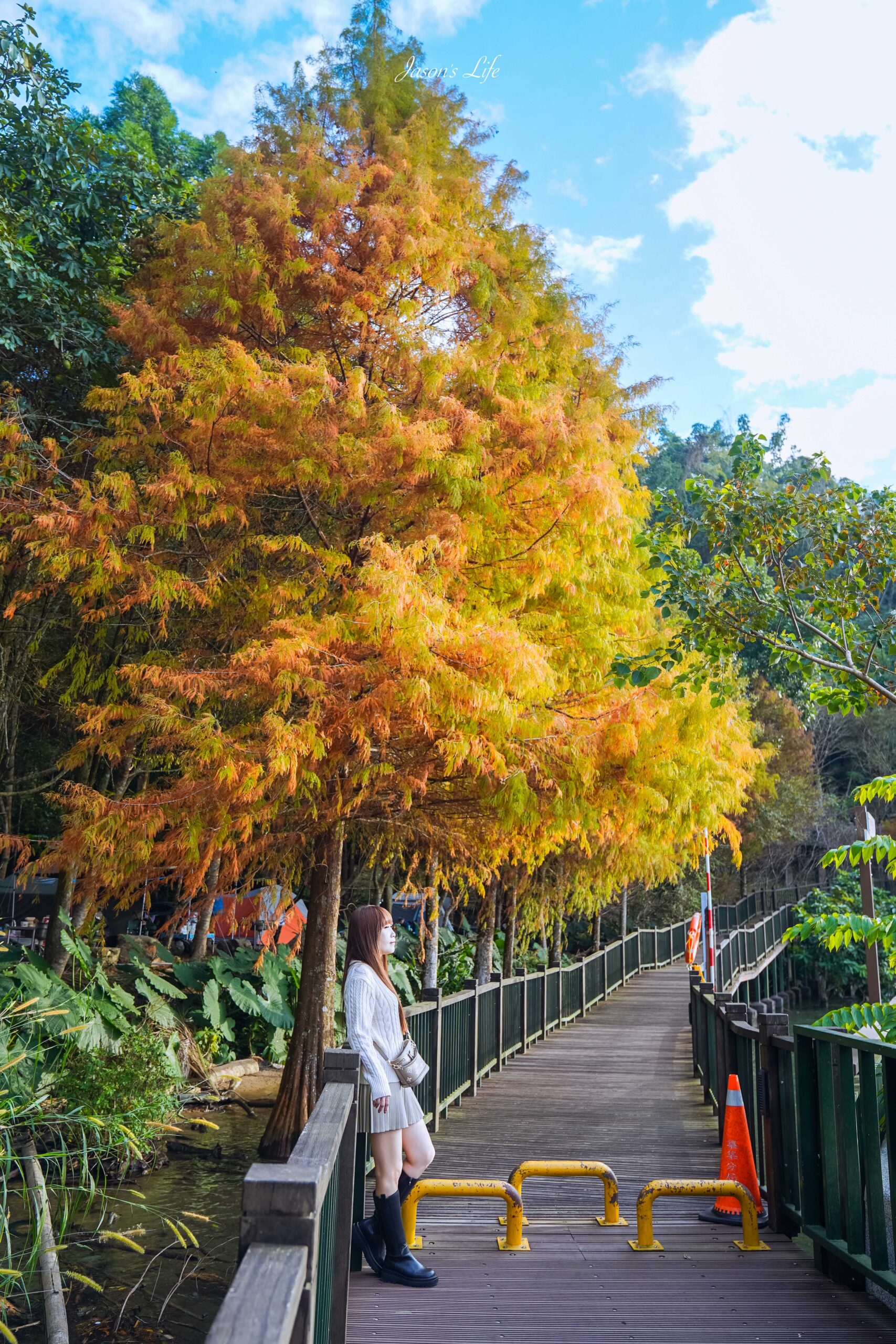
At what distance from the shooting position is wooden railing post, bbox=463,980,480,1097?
408 inches

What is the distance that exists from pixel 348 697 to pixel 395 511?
210cm

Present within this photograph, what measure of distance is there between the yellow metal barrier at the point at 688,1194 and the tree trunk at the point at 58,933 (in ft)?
30.5

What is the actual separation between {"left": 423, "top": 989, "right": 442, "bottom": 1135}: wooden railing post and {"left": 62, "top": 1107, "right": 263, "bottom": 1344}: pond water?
70.8 inches

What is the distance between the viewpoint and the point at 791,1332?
154 inches

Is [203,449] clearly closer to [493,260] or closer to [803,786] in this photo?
[493,260]

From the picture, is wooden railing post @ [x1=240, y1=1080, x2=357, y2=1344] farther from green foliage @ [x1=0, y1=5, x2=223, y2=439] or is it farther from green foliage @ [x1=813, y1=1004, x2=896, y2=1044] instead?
green foliage @ [x1=0, y1=5, x2=223, y2=439]

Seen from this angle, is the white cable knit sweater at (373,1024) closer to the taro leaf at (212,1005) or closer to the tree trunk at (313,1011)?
the tree trunk at (313,1011)

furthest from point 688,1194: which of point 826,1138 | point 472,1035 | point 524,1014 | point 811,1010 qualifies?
point 811,1010

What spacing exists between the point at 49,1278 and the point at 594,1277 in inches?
138

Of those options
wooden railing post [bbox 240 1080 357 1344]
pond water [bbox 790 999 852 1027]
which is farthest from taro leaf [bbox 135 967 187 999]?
pond water [bbox 790 999 852 1027]

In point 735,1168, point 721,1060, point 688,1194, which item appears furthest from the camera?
point 721,1060

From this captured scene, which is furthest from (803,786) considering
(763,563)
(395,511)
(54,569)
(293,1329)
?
(293,1329)

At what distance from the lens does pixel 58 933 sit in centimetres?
1302

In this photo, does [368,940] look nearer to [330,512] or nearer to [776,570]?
[330,512]
